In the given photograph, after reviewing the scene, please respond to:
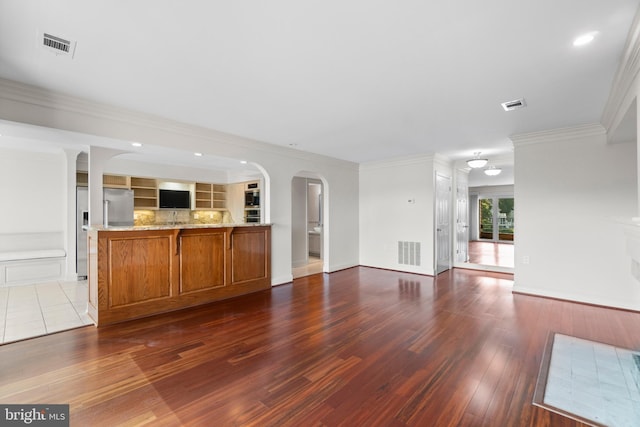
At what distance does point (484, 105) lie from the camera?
134 inches

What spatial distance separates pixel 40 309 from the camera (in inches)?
153

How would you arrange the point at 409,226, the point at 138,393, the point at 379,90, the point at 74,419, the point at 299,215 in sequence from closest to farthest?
1. the point at 74,419
2. the point at 138,393
3. the point at 379,90
4. the point at 409,226
5. the point at 299,215

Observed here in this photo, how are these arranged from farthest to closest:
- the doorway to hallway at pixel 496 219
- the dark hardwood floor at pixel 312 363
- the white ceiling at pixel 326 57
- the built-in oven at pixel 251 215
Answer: the doorway to hallway at pixel 496 219
the built-in oven at pixel 251 215
the dark hardwood floor at pixel 312 363
the white ceiling at pixel 326 57

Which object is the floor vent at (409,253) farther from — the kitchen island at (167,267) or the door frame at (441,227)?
the kitchen island at (167,267)

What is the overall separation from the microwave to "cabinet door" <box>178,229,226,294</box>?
3.29 m

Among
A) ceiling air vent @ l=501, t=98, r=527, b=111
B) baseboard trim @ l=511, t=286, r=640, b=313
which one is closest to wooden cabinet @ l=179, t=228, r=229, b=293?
ceiling air vent @ l=501, t=98, r=527, b=111

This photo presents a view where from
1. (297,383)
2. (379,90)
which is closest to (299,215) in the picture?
(379,90)

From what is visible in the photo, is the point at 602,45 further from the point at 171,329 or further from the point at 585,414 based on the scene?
the point at 171,329

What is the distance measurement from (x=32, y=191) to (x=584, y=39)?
8.30 metres

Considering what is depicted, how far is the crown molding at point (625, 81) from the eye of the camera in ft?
6.59

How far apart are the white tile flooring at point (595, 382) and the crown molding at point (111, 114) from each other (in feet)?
15.6

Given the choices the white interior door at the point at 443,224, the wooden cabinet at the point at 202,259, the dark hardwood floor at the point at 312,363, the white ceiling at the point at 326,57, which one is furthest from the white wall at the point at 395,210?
the wooden cabinet at the point at 202,259

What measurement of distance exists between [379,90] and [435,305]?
309cm

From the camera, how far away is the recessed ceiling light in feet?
6.72
